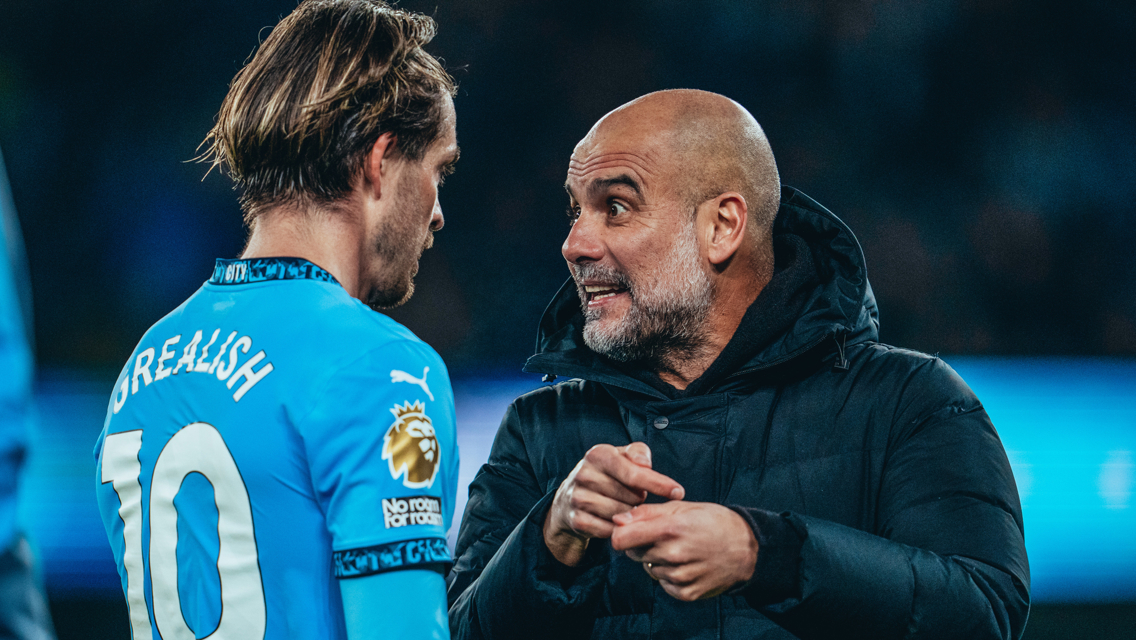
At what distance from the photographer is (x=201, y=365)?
3.55 ft

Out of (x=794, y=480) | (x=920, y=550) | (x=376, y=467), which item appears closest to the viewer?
(x=376, y=467)

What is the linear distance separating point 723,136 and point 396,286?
867 millimetres

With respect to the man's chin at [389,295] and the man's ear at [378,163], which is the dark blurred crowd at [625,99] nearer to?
the man's chin at [389,295]

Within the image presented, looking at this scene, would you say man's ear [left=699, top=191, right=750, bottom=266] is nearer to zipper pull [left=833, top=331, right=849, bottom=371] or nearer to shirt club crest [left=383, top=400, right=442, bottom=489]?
zipper pull [left=833, top=331, right=849, bottom=371]

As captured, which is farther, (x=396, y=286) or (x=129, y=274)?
(x=129, y=274)

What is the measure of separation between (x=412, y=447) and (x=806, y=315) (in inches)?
36.6

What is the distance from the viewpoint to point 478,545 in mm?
1717

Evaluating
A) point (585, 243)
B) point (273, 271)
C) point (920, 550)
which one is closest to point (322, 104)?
point (273, 271)

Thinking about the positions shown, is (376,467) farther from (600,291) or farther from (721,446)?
(600,291)

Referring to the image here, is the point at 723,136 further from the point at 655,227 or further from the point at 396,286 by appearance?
the point at 396,286

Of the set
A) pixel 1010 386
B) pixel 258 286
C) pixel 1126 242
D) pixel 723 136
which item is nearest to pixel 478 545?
pixel 258 286

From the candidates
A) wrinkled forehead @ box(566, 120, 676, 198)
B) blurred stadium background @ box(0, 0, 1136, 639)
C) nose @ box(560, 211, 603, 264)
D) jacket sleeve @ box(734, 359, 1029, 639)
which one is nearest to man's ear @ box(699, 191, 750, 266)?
wrinkled forehead @ box(566, 120, 676, 198)

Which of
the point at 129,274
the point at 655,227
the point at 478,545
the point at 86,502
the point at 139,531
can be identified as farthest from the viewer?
the point at 129,274

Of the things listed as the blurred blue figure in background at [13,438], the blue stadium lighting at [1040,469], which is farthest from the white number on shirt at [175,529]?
the blue stadium lighting at [1040,469]
